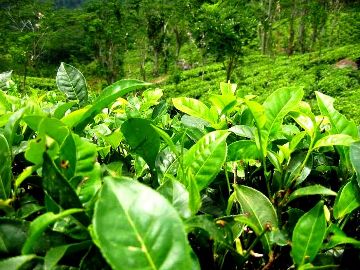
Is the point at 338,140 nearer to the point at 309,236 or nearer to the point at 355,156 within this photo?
the point at 355,156

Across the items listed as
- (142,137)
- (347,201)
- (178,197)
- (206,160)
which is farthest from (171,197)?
→ (347,201)

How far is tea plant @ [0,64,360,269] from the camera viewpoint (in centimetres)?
44

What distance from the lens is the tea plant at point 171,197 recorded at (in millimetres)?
442

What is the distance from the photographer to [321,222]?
24.4 inches

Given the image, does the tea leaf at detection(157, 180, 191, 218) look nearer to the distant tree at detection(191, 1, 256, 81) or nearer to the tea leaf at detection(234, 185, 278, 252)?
the tea leaf at detection(234, 185, 278, 252)

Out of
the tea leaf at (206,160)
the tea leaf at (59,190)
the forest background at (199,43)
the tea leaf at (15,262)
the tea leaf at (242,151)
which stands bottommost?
the forest background at (199,43)

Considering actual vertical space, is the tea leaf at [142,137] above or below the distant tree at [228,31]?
above

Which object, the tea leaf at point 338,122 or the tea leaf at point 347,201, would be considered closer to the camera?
the tea leaf at point 347,201

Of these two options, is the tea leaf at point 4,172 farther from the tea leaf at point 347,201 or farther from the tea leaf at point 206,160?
the tea leaf at point 347,201

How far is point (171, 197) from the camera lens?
2.02 ft

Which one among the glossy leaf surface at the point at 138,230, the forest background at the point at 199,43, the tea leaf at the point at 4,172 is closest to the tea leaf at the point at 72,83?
the tea leaf at the point at 4,172

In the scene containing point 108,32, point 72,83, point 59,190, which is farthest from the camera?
point 108,32

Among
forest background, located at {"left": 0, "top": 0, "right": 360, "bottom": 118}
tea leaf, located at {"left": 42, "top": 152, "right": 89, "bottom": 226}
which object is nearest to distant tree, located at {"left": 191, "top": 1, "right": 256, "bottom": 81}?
forest background, located at {"left": 0, "top": 0, "right": 360, "bottom": 118}

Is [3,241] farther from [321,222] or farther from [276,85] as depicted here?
[276,85]
